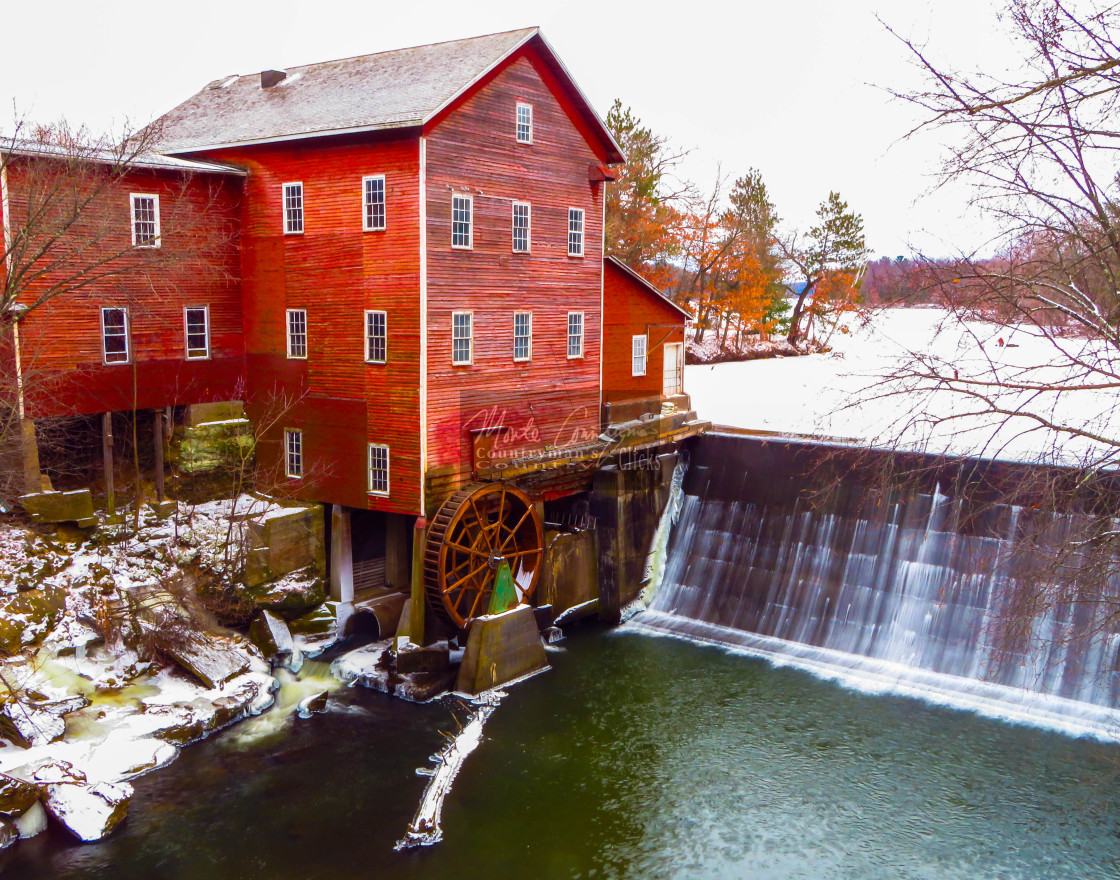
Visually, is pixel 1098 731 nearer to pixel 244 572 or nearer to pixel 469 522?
pixel 469 522

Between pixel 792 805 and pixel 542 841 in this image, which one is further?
pixel 792 805

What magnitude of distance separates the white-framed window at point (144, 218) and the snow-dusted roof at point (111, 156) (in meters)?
0.90

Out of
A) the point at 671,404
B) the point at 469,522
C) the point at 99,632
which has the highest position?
the point at 671,404

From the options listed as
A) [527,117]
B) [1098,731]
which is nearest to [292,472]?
[527,117]

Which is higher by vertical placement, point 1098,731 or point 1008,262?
point 1008,262

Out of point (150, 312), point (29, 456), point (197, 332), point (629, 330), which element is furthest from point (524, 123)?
point (29, 456)

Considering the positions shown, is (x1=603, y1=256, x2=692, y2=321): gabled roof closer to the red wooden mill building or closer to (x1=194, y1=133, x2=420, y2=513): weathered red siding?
the red wooden mill building

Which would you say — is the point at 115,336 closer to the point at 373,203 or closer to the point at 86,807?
the point at 373,203

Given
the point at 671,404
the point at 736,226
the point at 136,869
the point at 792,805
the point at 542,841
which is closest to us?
the point at 136,869

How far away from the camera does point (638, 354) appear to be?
2892 centimetres

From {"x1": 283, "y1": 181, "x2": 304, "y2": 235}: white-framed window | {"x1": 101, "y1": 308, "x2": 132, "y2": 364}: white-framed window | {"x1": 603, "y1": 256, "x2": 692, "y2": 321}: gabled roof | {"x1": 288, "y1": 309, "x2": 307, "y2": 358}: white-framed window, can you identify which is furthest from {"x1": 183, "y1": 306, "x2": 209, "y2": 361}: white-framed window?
{"x1": 603, "y1": 256, "x2": 692, "y2": 321}: gabled roof

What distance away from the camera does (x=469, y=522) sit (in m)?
21.8

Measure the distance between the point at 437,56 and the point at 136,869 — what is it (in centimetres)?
1966

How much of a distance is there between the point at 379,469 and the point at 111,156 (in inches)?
384
